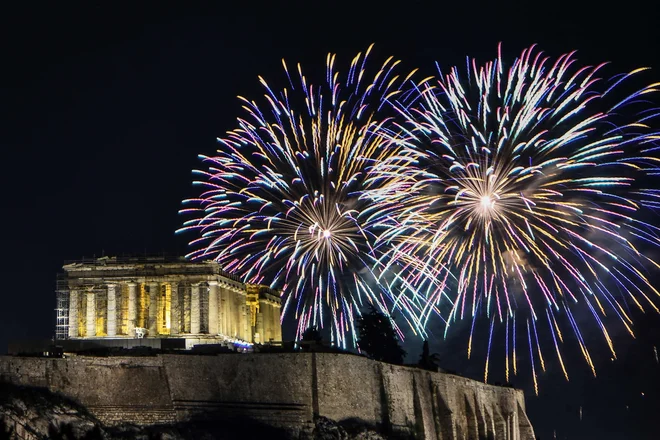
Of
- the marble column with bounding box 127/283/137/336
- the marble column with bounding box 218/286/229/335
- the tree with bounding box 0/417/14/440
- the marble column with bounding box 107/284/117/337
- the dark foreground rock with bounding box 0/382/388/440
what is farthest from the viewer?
the marble column with bounding box 218/286/229/335

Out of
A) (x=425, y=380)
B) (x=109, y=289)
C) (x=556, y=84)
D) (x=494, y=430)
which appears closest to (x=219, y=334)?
(x=109, y=289)

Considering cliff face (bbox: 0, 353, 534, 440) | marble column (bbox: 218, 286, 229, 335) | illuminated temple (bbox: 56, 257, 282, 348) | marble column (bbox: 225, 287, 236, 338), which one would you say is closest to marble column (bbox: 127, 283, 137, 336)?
illuminated temple (bbox: 56, 257, 282, 348)

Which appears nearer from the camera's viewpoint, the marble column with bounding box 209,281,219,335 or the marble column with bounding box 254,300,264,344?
the marble column with bounding box 209,281,219,335

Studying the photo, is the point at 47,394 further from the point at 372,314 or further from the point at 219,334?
the point at 372,314

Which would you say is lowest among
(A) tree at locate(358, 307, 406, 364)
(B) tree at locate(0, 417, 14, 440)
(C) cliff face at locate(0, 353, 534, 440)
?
(B) tree at locate(0, 417, 14, 440)

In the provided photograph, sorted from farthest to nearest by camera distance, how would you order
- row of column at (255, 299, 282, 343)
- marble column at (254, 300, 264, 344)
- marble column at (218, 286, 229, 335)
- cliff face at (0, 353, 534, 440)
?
1. row of column at (255, 299, 282, 343)
2. marble column at (254, 300, 264, 344)
3. marble column at (218, 286, 229, 335)
4. cliff face at (0, 353, 534, 440)

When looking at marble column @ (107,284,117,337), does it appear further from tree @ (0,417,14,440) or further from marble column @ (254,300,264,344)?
tree @ (0,417,14,440)

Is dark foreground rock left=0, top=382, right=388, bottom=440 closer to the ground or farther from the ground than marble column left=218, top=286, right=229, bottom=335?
closer to the ground
